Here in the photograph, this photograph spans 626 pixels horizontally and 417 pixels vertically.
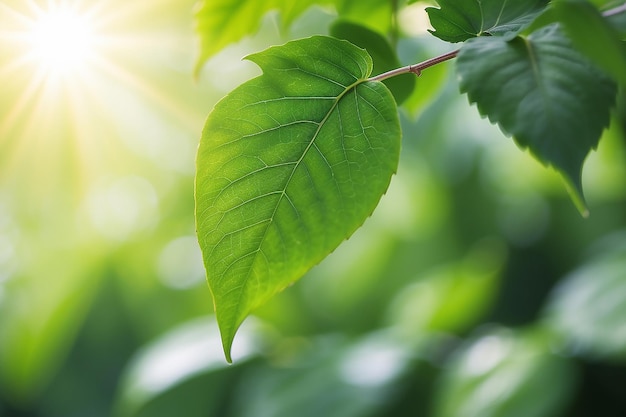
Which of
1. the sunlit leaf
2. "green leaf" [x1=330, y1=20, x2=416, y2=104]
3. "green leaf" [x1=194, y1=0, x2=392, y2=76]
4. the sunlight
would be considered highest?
the sunlight

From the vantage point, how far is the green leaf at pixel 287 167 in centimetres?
21

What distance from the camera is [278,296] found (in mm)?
1119

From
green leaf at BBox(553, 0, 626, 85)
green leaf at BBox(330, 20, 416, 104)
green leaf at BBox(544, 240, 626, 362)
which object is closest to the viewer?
green leaf at BBox(553, 0, 626, 85)

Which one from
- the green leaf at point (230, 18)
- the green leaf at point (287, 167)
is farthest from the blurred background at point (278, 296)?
the green leaf at point (287, 167)

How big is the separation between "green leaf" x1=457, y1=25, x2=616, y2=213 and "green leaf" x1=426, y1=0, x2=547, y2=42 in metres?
0.02

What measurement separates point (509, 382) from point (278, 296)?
1.55 ft

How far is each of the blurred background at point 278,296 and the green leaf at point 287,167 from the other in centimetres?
34

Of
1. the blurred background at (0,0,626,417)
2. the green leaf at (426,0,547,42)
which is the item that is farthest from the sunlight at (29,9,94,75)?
the green leaf at (426,0,547,42)

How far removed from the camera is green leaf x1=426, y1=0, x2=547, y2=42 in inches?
8.4

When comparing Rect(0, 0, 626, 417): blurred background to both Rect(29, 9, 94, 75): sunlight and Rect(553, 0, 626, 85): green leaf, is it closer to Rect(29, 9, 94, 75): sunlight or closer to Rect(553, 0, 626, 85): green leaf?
Rect(29, 9, 94, 75): sunlight

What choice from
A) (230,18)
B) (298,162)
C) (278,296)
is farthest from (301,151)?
(278,296)

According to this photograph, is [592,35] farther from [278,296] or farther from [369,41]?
[278,296]

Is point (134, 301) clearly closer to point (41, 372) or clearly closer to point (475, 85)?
point (41, 372)

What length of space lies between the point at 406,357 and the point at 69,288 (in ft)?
1.86
